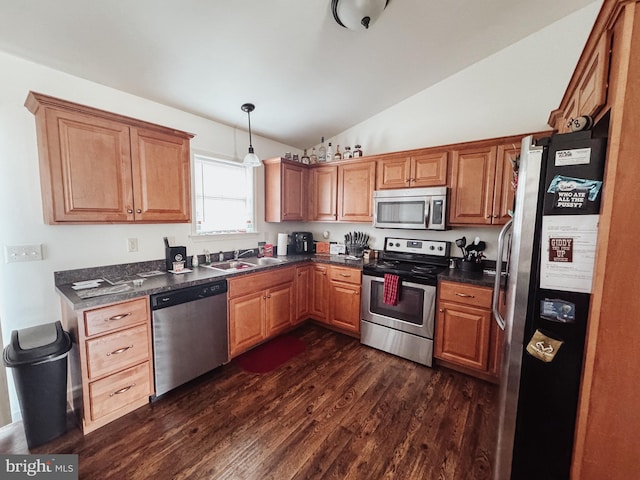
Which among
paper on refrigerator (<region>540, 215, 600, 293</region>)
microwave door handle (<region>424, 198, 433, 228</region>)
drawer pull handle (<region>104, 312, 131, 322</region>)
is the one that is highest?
microwave door handle (<region>424, 198, 433, 228</region>)

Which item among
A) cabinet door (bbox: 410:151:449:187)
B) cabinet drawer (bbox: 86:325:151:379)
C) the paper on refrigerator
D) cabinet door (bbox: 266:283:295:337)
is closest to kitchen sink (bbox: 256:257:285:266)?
cabinet door (bbox: 266:283:295:337)

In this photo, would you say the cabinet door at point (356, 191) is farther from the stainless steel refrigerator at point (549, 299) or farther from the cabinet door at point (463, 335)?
the stainless steel refrigerator at point (549, 299)

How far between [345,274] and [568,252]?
6.90ft

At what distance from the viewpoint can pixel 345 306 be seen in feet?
9.78

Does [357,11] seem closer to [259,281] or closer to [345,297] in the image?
[259,281]

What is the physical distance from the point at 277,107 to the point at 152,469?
302 cm

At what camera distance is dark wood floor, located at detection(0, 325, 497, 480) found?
146 centimetres

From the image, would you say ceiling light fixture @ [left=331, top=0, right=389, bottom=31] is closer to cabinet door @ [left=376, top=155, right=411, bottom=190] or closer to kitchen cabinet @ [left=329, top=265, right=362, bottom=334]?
cabinet door @ [left=376, top=155, right=411, bottom=190]

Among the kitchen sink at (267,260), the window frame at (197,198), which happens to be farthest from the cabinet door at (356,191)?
the window frame at (197,198)

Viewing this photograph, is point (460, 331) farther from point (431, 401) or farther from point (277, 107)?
point (277, 107)

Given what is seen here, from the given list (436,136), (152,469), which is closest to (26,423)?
(152,469)

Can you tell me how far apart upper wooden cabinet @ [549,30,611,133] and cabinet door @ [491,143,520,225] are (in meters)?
0.49

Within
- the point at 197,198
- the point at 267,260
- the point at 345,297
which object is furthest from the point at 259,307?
the point at 197,198

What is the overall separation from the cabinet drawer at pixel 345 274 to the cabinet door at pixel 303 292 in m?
0.33
